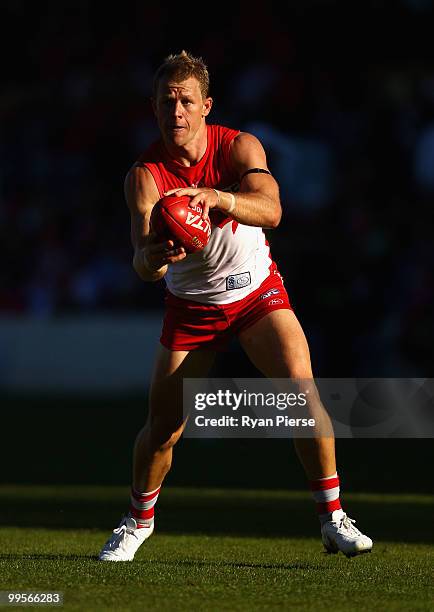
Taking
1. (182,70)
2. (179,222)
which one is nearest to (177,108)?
(182,70)

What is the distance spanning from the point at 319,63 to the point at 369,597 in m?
13.8

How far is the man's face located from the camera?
6.64 m

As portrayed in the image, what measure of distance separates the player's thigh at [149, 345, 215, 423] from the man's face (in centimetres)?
108

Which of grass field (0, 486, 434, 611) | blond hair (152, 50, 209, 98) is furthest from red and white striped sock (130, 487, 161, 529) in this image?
blond hair (152, 50, 209, 98)

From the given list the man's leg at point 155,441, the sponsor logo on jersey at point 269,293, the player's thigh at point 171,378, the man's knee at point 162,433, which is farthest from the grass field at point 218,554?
the sponsor logo on jersey at point 269,293

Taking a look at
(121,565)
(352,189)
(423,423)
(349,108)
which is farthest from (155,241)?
(349,108)

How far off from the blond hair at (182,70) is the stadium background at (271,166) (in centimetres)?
552

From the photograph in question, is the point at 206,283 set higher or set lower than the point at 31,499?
higher

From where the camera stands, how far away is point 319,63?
18453 millimetres

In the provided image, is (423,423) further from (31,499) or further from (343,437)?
(31,499)

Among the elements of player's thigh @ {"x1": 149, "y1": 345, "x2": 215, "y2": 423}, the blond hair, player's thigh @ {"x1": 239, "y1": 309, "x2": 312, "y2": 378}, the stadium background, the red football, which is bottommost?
the stadium background

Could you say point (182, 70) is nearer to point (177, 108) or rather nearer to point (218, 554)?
point (177, 108)

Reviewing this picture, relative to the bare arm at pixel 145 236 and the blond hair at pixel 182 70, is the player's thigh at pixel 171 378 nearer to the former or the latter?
the bare arm at pixel 145 236

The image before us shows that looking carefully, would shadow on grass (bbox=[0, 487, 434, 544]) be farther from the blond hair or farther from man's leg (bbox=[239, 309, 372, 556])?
the blond hair
